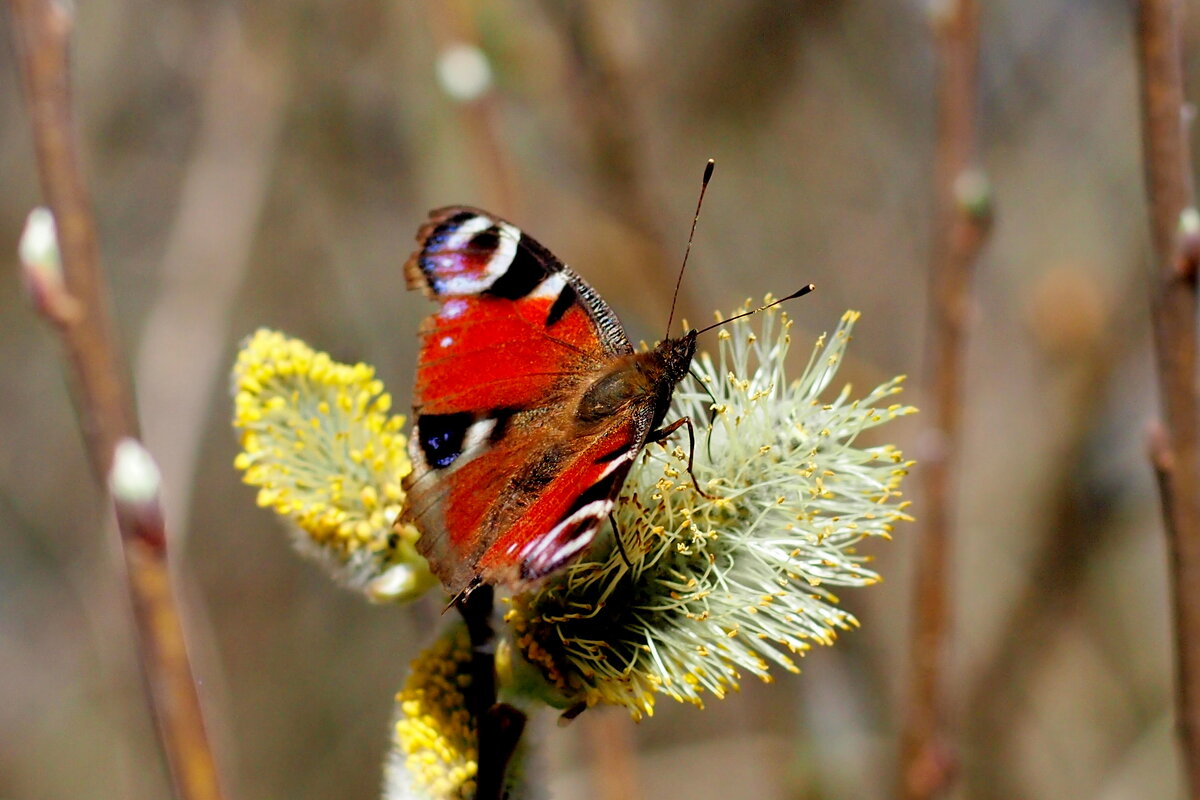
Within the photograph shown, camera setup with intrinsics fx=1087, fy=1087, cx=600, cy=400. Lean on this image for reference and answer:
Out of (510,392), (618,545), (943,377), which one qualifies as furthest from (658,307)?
(618,545)

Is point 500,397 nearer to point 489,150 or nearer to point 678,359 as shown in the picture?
point 678,359

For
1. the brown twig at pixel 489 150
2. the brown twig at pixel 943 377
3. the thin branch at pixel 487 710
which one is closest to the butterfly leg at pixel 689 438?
the thin branch at pixel 487 710

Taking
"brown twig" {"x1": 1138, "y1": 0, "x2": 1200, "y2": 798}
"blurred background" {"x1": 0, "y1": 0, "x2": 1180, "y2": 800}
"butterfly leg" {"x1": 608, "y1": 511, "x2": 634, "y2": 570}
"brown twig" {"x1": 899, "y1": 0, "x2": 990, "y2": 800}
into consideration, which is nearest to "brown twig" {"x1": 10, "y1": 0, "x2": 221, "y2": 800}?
"butterfly leg" {"x1": 608, "y1": 511, "x2": 634, "y2": 570}

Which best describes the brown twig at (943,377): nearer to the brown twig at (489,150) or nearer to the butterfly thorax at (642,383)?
the butterfly thorax at (642,383)

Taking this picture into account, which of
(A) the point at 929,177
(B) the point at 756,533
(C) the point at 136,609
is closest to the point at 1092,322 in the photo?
(A) the point at 929,177

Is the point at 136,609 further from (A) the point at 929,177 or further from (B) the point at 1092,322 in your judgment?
(A) the point at 929,177
